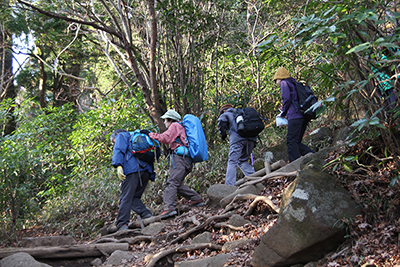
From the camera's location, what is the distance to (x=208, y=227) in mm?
5484

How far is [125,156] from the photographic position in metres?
6.77

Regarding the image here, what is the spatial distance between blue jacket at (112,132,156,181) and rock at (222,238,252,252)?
10.1 ft

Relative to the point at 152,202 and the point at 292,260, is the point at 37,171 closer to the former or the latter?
the point at 152,202

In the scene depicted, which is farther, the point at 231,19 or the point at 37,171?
the point at 37,171

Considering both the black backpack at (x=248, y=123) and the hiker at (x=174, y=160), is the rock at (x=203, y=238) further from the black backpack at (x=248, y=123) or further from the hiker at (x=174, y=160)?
the black backpack at (x=248, y=123)

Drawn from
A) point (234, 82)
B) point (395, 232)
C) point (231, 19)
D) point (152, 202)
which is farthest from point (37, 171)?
point (395, 232)

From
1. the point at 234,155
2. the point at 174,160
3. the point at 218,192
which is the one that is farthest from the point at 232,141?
the point at 174,160

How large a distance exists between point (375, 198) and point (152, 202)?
5.87 metres

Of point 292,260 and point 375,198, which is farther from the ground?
point 375,198

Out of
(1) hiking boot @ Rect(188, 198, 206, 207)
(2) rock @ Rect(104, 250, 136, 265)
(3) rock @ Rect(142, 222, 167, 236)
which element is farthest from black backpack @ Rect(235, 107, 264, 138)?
(2) rock @ Rect(104, 250, 136, 265)

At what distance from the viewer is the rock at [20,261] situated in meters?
4.73

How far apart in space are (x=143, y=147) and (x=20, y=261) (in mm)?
2929

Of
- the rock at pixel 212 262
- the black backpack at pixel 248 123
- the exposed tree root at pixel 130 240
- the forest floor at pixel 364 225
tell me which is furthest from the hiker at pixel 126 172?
the rock at pixel 212 262

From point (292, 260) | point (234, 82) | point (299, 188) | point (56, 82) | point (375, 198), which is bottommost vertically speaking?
point (292, 260)
